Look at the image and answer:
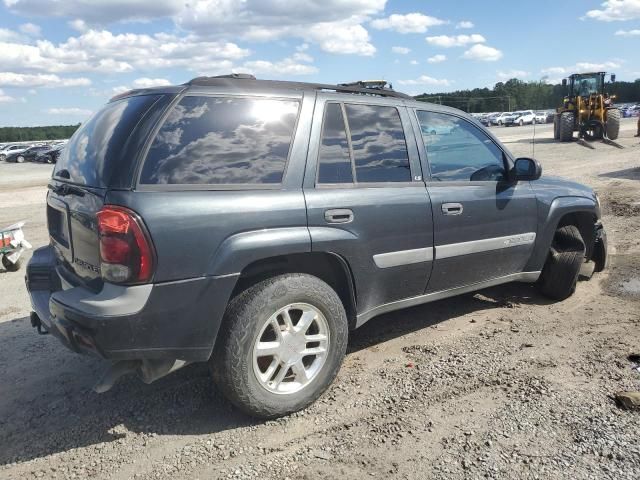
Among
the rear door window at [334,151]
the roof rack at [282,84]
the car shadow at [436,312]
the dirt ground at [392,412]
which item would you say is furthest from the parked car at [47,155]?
A: the rear door window at [334,151]

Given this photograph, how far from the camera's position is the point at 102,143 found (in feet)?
10.3

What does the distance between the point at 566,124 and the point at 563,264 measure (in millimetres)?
22882

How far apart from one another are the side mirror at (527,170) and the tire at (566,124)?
23.3 meters

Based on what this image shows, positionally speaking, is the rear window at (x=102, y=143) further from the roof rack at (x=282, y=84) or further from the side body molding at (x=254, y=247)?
the side body molding at (x=254, y=247)

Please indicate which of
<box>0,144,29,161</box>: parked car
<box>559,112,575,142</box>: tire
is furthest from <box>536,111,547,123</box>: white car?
<box>0,144,29,161</box>: parked car

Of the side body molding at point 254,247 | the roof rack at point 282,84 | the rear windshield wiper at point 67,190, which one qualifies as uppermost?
the roof rack at point 282,84

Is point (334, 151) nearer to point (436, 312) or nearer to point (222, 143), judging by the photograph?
point (222, 143)

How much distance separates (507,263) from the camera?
458 cm

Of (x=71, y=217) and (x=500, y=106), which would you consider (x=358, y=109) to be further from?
(x=500, y=106)

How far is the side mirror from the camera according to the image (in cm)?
449

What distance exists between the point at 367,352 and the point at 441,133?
5.70ft

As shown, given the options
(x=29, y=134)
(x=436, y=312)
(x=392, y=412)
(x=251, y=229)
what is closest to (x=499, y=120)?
(x=436, y=312)

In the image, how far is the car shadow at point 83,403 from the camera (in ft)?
10.5

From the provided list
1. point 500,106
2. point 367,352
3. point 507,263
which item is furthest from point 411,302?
point 500,106
